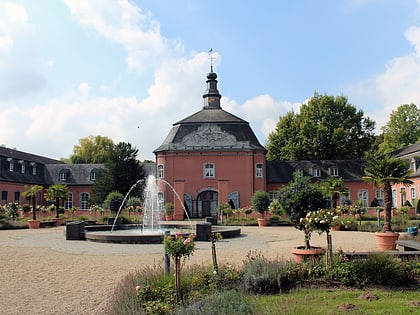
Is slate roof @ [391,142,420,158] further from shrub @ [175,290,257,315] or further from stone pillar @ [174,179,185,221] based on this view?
shrub @ [175,290,257,315]

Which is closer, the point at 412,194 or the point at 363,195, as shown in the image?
the point at 412,194

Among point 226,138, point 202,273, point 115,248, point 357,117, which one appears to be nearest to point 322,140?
point 357,117

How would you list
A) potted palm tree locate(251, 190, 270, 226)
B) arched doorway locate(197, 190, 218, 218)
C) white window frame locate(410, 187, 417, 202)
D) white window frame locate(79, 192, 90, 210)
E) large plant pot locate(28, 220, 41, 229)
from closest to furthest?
large plant pot locate(28, 220, 41, 229) → potted palm tree locate(251, 190, 270, 226) → white window frame locate(410, 187, 417, 202) → arched doorway locate(197, 190, 218, 218) → white window frame locate(79, 192, 90, 210)

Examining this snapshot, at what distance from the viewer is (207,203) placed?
127ft

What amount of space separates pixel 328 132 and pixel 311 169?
662cm

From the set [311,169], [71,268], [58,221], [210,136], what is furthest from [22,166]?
[71,268]

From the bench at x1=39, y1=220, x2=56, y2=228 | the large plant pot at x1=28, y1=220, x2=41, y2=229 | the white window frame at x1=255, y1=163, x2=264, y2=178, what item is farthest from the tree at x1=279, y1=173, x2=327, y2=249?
the white window frame at x1=255, y1=163, x2=264, y2=178

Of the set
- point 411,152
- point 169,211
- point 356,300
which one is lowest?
point 356,300

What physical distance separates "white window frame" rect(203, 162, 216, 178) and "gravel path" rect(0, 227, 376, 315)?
21864 millimetres

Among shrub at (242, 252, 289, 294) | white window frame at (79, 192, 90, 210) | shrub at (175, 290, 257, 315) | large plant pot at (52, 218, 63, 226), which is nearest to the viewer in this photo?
shrub at (175, 290, 257, 315)

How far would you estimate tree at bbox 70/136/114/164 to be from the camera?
62591 millimetres

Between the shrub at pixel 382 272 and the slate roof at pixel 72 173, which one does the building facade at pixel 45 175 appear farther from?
the shrub at pixel 382 272

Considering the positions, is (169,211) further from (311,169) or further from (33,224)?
(311,169)

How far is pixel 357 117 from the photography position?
156 ft
